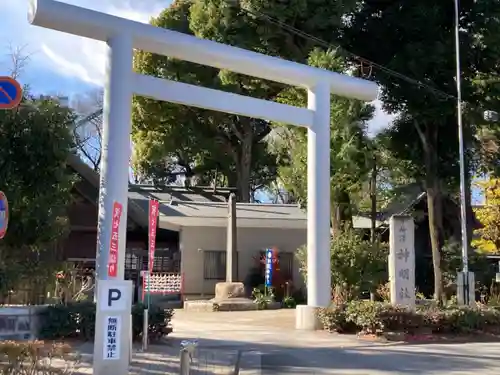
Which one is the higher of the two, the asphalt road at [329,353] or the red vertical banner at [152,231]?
the red vertical banner at [152,231]

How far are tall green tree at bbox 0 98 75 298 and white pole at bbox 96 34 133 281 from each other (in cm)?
79

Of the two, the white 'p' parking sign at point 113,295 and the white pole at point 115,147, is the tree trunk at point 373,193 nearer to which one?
the white pole at point 115,147

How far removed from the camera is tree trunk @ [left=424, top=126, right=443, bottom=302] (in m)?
22.7

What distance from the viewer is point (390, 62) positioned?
72.1 feet

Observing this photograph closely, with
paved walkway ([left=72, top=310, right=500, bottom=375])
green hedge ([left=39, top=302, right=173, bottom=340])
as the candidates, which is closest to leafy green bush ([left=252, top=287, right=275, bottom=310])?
paved walkway ([left=72, top=310, right=500, bottom=375])

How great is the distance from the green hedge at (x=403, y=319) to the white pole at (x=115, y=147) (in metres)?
5.26

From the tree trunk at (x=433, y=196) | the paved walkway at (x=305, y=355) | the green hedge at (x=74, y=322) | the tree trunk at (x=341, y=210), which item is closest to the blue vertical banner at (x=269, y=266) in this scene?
the tree trunk at (x=341, y=210)

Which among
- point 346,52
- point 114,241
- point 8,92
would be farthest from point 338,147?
point 8,92

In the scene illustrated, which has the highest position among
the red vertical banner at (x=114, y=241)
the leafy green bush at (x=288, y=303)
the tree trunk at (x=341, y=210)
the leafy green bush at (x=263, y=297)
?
the tree trunk at (x=341, y=210)

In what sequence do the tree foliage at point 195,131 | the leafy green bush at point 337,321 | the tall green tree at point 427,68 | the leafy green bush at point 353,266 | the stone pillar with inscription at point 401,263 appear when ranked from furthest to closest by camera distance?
the tree foliage at point 195,131 < the tall green tree at point 427,68 < the leafy green bush at point 353,266 < the stone pillar with inscription at point 401,263 < the leafy green bush at point 337,321

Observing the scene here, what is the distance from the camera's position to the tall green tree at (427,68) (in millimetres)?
21781

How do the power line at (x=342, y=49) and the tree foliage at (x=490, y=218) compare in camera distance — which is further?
the tree foliage at (x=490, y=218)

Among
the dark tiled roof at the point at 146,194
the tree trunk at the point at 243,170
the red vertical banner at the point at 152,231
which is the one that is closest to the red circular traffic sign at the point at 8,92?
the red vertical banner at the point at 152,231

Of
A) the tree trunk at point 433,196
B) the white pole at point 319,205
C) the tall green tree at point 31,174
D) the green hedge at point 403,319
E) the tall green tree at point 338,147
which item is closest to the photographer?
the tall green tree at point 31,174
